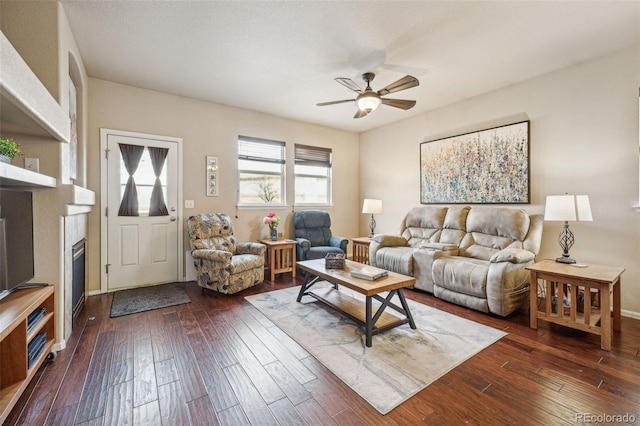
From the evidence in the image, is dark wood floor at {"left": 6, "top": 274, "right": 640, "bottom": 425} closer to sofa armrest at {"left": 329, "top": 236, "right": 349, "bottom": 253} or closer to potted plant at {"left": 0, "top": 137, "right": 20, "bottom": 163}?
potted plant at {"left": 0, "top": 137, "right": 20, "bottom": 163}

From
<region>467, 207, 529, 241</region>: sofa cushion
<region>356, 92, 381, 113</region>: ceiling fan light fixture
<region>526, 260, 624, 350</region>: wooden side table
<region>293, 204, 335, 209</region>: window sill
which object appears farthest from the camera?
<region>293, 204, 335, 209</region>: window sill

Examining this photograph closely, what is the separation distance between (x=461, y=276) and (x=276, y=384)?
2285mm

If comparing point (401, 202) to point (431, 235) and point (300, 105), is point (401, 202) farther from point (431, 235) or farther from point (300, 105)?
point (300, 105)

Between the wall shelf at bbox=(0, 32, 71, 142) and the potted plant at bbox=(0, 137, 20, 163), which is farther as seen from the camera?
the potted plant at bbox=(0, 137, 20, 163)

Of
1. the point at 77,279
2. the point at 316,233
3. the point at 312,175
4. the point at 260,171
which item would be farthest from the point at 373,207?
the point at 77,279

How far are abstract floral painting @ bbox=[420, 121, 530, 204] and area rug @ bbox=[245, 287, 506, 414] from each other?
195 cm

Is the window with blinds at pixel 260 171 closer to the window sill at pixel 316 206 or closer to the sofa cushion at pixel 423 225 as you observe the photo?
the window sill at pixel 316 206

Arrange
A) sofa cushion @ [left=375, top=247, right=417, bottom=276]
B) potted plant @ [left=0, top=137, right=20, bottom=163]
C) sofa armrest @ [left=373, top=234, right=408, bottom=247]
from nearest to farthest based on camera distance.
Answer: potted plant @ [left=0, top=137, right=20, bottom=163] < sofa cushion @ [left=375, top=247, right=417, bottom=276] < sofa armrest @ [left=373, top=234, right=408, bottom=247]

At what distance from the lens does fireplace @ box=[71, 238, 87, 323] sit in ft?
8.54

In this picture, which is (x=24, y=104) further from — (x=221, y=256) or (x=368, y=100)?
(x=368, y=100)

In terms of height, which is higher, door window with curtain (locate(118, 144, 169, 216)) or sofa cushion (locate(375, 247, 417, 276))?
door window with curtain (locate(118, 144, 169, 216))

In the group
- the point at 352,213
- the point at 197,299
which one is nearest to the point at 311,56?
the point at 197,299

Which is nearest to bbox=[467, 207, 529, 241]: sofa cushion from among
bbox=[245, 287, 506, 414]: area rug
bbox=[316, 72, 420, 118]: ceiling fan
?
bbox=[245, 287, 506, 414]: area rug

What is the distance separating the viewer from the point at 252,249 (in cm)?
404
